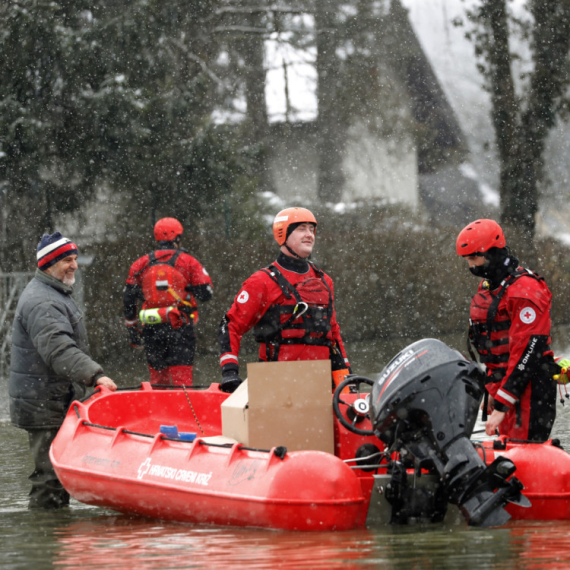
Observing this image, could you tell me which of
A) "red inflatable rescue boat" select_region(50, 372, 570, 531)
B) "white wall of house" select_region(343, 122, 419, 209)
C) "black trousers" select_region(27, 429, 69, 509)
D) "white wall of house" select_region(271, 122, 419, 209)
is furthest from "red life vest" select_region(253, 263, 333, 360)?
"white wall of house" select_region(343, 122, 419, 209)

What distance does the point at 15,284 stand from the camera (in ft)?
49.5

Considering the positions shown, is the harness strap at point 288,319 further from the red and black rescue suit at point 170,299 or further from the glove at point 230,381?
the red and black rescue suit at point 170,299

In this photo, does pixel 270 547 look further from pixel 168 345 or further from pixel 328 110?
pixel 328 110

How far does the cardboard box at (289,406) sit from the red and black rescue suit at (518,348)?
0.97 meters

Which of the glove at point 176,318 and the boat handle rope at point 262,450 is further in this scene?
the glove at point 176,318

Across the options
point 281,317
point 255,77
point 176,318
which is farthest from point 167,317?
point 255,77

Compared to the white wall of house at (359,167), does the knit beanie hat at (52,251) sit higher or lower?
lower

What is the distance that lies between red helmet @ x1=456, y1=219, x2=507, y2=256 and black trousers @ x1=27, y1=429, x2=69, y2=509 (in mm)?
2929

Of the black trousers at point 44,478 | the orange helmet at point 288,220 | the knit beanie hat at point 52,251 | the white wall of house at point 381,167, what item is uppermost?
the white wall of house at point 381,167

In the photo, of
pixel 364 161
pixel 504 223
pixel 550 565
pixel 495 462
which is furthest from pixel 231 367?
pixel 364 161

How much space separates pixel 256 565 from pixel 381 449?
1.58 m

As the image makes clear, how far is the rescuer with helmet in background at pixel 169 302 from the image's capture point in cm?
955

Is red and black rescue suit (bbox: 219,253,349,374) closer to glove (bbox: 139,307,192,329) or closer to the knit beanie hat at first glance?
the knit beanie hat

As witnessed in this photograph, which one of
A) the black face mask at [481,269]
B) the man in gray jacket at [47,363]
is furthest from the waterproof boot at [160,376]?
the black face mask at [481,269]
